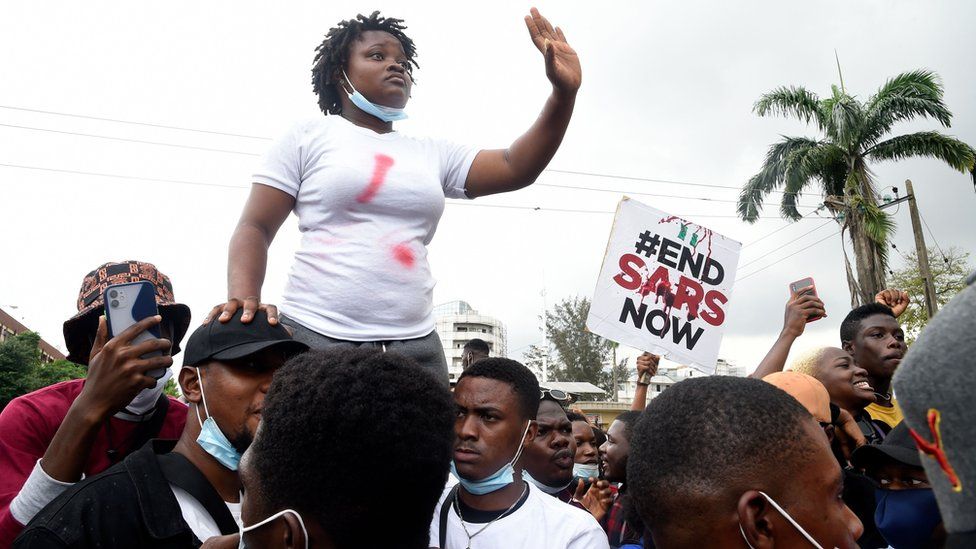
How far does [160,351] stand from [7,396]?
3223cm

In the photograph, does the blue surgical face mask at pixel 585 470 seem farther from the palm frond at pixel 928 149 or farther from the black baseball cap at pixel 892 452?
A: the palm frond at pixel 928 149

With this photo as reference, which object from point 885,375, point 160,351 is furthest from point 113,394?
point 885,375

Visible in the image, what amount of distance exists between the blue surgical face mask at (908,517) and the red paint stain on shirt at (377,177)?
2277 millimetres

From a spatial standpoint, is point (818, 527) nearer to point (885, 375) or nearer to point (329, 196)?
point (329, 196)

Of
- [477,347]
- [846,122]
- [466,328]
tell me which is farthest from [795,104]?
[466,328]

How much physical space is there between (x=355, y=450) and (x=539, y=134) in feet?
5.75

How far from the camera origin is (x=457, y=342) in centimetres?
10325

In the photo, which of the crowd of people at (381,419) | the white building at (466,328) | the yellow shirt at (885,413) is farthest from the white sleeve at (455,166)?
the white building at (466,328)

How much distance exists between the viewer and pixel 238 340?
8.55 feet

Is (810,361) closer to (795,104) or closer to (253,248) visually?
(253,248)

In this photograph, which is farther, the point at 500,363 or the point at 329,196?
the point at 500,363

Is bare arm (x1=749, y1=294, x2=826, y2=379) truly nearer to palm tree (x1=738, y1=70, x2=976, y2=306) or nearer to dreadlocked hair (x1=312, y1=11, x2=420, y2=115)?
dreadlocked hair (x1=312, y1=11, x2=420, y2=115)

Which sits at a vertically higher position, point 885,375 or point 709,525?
point 885,375

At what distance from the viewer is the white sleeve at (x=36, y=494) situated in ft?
7.82
